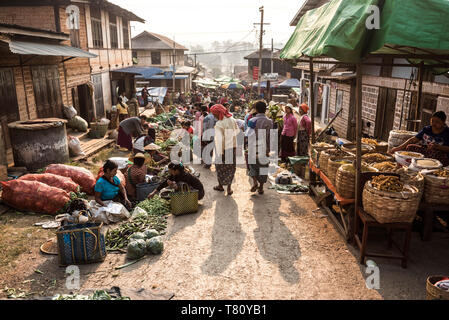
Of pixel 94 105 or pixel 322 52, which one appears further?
pixel 94 105

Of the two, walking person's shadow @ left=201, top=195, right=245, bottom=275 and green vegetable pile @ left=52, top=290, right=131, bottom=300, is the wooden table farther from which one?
green vegetable pile @ left=52, top=290, right=131, bottom=300

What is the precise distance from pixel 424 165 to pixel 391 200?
4.28 ft

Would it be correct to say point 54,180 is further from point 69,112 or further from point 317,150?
point 69,112

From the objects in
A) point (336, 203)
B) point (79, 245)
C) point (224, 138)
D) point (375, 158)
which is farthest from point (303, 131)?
point (79, 245)

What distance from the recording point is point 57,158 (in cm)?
841

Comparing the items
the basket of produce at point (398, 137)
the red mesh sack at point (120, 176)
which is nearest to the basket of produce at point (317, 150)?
the basket of produce at point (398, 137)

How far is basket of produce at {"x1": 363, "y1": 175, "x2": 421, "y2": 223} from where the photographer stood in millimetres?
4113

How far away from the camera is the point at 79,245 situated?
15.5 feet

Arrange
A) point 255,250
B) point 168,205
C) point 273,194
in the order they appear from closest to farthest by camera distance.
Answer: point 255,250
point 168,205
point 273,194

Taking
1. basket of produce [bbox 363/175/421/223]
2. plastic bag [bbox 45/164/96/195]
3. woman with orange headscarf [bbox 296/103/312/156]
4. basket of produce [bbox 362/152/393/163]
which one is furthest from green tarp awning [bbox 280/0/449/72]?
woman with orange headscarf [bbox 296/103/312/156]

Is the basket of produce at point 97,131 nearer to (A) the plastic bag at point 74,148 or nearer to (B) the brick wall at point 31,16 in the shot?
(A) the plastic bag at point 74,148

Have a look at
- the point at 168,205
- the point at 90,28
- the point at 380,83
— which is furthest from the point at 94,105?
the point at 380,83

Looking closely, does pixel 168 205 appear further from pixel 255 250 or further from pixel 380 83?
pixel 380 83
